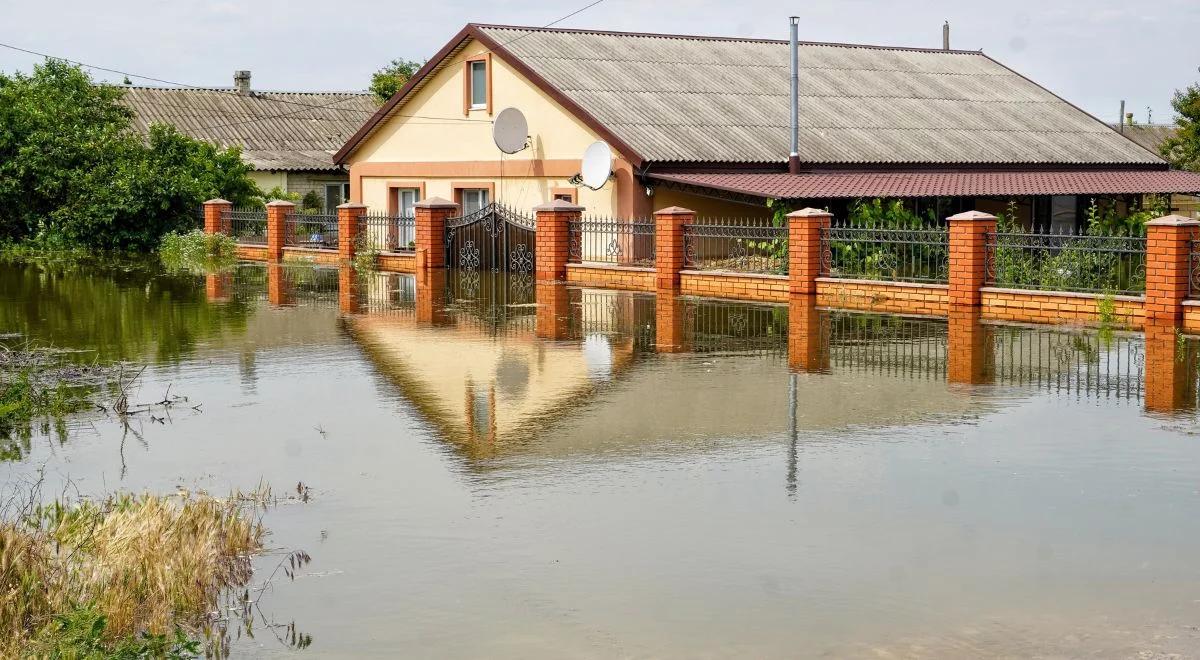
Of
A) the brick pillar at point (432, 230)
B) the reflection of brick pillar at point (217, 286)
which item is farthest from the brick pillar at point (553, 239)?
the reflection of brick pillar at point (217, 286)

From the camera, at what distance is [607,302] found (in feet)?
74.9

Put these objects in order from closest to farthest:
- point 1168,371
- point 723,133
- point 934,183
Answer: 1. point 1168,371
2. point 934,183
3. point 723,133

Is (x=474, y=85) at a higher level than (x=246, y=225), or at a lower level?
higher

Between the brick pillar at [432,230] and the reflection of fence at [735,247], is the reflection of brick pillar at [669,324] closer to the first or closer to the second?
the reflection of fence at [735,247]

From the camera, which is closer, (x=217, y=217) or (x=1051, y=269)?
(x=1051, y=269)

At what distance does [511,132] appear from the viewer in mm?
32875

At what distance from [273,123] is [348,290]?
29.1 meters

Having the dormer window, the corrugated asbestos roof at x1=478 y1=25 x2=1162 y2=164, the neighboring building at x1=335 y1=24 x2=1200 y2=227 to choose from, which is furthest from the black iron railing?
the dormer window

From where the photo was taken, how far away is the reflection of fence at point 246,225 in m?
38.2

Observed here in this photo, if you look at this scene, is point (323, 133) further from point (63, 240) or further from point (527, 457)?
point (527, 457)

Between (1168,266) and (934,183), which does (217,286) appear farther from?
(1168,266)

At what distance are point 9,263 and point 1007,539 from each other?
30.4m

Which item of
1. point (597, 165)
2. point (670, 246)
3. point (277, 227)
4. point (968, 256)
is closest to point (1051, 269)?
point (968, 256)

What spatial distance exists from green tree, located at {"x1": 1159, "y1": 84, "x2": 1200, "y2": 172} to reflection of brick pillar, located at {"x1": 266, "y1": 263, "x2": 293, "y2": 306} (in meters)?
32.1
